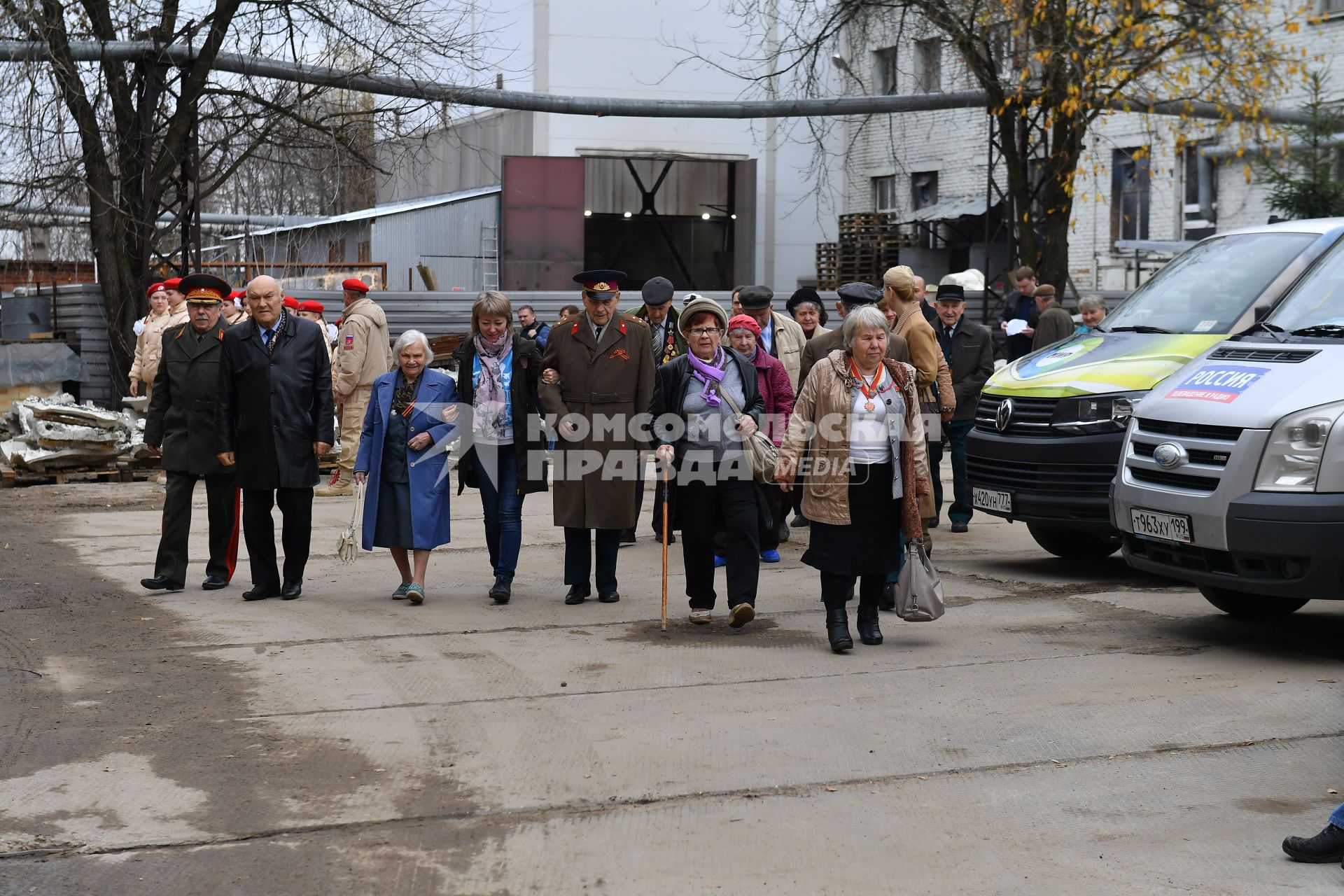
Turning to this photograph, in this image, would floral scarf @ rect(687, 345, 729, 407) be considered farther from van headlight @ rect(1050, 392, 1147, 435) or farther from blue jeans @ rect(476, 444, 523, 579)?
van headlight @ rect(1050, 392, 1147, 435)

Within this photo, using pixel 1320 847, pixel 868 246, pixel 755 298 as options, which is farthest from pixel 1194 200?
pixel 1320 847

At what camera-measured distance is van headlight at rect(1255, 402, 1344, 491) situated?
22.3 feet

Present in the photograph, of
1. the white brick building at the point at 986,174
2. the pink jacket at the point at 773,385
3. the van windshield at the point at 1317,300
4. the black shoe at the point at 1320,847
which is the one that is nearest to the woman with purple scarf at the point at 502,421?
the pink jacket at the point at 773,385

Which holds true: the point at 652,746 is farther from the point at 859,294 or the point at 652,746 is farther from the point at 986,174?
the point at 986,174

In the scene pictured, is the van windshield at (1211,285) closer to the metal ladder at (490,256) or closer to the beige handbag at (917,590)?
the beige handbag at (917,590)

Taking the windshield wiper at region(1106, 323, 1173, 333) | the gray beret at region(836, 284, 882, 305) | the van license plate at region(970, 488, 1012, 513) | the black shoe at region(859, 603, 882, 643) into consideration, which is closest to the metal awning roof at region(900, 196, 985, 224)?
→ the windshield wiper at region(1106, 323, 1173, 333)

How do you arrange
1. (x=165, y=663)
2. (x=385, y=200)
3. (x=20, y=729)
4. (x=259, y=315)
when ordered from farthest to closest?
(x=385, y=200), (x=259, y=315), (x=165, y=663), (x=20, y=729)

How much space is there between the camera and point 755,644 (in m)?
7.74

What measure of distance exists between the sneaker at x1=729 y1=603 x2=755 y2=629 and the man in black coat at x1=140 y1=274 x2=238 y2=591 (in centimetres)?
327

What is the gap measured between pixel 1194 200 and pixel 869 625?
72.8 feet

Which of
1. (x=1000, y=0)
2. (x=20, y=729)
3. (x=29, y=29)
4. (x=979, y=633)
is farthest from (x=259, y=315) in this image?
(x=1000, y=0)

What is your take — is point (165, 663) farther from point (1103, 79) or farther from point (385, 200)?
point (385, 200)

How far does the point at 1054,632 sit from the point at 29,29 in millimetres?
12766

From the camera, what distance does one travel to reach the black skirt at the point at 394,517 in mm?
8844
